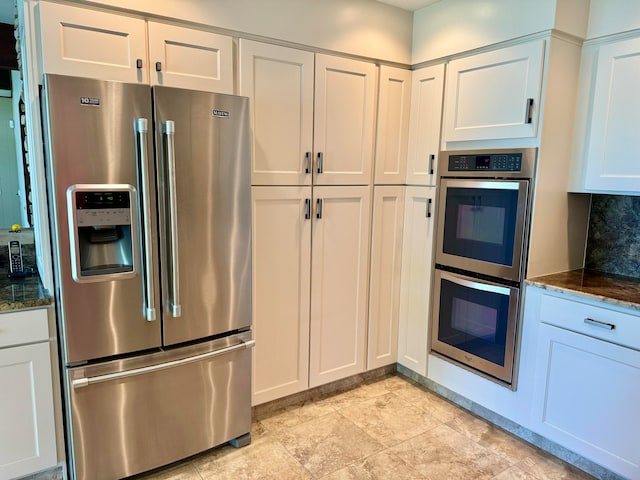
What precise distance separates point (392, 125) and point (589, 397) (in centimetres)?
185

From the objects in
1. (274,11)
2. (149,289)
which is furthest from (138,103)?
(274,11)

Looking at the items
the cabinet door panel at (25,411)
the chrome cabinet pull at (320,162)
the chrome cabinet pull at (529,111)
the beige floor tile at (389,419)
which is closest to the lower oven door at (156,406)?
the cabinet door panel at (25,411)

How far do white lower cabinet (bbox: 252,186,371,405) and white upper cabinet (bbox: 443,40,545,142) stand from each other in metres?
0.70

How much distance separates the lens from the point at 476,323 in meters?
2.55

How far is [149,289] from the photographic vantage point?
185 cm

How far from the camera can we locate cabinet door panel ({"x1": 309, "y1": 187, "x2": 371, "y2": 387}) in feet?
8.60

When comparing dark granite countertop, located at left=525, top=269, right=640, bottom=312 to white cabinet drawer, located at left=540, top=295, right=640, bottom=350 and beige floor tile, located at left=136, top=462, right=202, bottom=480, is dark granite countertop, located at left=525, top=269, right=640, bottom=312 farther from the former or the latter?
beige floor tile, located at left=136, top=462, right=202, bottom=480

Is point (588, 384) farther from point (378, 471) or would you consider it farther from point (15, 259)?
point (15, 259)

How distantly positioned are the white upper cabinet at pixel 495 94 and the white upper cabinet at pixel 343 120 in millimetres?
479

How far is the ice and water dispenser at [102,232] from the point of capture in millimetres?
1688

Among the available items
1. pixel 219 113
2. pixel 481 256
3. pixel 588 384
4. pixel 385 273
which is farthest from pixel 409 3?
pixel 588 384

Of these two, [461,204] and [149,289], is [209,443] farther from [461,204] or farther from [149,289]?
[461,204]

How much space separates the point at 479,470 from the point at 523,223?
1268 mm

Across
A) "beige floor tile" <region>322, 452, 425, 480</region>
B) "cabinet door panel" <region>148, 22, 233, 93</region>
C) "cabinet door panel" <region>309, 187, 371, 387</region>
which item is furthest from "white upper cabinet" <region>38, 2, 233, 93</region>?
"beige floor tile" <region>322, 452, 425, 480</region>
